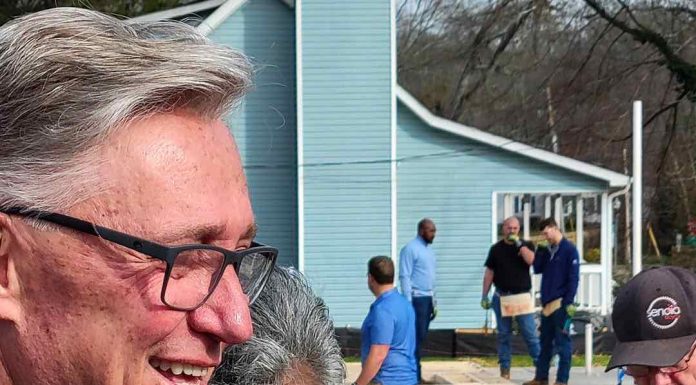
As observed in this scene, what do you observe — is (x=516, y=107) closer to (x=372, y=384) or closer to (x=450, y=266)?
(x=450, y=266)

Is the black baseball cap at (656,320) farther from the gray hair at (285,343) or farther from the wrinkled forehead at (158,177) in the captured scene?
the wrinkled forehead at (158,177)

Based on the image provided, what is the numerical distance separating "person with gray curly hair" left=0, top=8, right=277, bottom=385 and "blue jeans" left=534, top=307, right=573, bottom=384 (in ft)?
36.3

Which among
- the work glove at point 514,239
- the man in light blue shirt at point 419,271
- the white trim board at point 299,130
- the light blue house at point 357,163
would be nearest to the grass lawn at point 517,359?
the man in light blue shirt at point 419,271

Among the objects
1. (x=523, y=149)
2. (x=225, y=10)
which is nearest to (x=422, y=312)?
(x=523, y=149)

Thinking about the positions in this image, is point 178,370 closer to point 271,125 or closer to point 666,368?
point 666,368

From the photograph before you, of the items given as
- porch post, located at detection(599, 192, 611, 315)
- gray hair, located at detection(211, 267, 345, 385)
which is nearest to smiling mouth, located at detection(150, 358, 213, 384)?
gray hair, located at detection(211, 267, 345, 385)

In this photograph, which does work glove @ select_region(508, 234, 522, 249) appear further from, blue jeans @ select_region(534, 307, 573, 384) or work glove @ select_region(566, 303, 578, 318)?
work glove @ select_region(566, 303, 578, 318)

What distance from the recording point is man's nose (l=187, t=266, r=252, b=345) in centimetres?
130

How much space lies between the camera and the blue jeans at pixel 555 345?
12.1m

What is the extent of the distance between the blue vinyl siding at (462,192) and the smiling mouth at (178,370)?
1923cm

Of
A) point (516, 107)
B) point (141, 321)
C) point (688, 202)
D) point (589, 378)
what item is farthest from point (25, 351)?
point (688, 202)

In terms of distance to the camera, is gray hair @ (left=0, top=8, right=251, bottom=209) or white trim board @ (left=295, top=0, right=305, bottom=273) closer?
gray hair @ (left=0, top=8, right=251, bottom=209)

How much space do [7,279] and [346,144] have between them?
60.7ft

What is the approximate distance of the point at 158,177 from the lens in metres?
1.29
